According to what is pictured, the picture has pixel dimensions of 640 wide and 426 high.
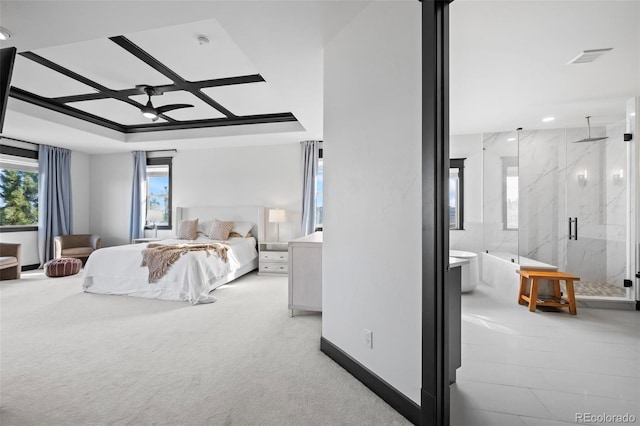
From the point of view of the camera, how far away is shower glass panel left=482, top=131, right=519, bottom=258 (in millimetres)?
4410

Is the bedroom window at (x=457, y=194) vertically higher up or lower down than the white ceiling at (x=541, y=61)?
lower down

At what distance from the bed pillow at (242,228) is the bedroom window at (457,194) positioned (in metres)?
3.72

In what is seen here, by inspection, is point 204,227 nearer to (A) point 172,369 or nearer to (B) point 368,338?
(A) point 172,369

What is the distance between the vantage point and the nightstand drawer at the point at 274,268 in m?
5.23

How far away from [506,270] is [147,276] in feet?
16.0

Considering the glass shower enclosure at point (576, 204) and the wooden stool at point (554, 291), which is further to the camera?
the glass shower enclosure at point (576, 204)

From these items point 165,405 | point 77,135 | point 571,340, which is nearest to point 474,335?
point 571,340

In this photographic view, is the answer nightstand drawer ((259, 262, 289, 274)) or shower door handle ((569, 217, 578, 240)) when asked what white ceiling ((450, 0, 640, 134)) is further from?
nightstand drawer ((259, 262, 289, 274))

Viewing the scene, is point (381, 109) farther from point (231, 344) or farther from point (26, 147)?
point (26, 147)

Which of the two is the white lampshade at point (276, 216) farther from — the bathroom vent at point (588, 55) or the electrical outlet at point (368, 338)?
the bathroom vent at point (588, 55)

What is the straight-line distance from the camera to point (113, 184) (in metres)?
6.72

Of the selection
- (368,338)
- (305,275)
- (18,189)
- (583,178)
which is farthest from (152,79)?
(583,178)

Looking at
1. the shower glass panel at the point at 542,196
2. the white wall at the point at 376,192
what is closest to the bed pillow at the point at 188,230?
the white wall at the point at 376,192

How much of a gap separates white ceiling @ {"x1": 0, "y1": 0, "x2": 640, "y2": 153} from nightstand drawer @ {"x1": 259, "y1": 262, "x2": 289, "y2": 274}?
2.44 metres
